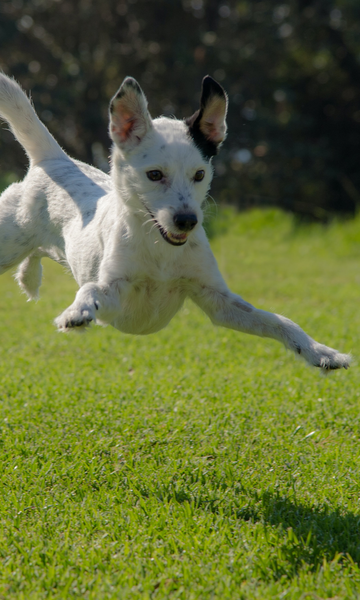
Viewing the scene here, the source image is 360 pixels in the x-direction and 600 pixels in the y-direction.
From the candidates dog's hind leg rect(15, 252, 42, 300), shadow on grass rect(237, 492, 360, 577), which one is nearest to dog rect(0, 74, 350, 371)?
dog's hind leg rect(15, 252, 42, 300)

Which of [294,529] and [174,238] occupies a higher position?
[174,238]

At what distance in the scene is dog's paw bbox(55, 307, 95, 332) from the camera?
3.34 metres

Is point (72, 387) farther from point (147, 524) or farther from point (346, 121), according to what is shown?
point (346, 121)

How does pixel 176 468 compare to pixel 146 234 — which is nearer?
pixel 146 234

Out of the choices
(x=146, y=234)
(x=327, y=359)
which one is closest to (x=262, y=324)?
(x=327, y=359)

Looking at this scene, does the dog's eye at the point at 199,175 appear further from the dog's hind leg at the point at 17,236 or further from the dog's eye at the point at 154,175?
the dog's hind leg at the point at 17,236

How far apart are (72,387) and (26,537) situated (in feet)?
7.95

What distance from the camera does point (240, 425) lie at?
5.05m

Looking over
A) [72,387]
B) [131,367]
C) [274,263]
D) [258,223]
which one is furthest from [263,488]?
[258,223]

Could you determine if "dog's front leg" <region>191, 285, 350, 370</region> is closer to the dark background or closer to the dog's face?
the dog's face

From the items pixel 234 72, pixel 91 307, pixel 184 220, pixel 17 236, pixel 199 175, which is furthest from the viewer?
pixel 234 72

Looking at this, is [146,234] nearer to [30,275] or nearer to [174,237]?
[174,237]

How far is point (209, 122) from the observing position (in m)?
4.05

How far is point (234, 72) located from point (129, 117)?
1690 centimetres
